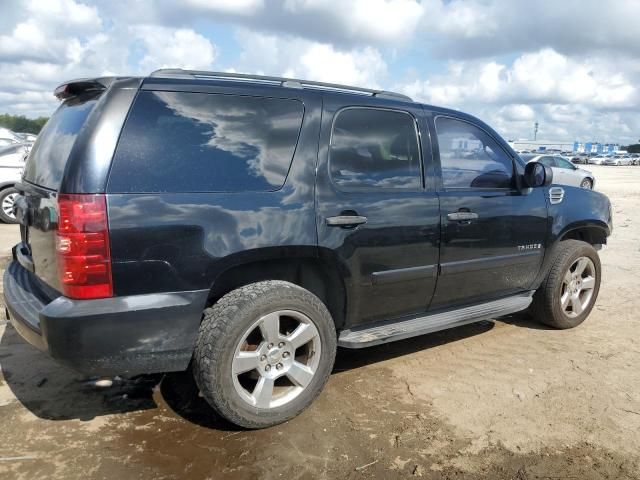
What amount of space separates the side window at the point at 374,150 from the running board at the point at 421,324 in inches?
36.3

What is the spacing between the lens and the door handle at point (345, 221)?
3.06 metres

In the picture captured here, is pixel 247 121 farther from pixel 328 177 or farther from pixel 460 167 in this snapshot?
pixel 460 167

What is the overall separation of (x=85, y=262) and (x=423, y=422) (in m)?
2.07

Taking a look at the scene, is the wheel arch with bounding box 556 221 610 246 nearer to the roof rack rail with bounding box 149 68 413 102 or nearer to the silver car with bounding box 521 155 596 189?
the roof rack rail with bounding box 149 68 413 102

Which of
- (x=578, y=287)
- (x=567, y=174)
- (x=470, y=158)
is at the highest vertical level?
(x=470, y=158)

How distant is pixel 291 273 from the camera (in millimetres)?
3158

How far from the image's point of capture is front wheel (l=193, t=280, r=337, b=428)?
274cm

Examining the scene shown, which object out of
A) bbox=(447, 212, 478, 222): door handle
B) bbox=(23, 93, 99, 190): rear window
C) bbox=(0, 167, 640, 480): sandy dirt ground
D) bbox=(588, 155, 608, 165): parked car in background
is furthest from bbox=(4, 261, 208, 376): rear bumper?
bbox=(588, 155, 608, 165): parked car in background

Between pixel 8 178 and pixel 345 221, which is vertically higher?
pixel 8 178

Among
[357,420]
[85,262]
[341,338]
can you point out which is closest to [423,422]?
[357,420]

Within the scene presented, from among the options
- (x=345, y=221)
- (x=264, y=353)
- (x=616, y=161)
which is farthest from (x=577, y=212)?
(x=616, y=161)

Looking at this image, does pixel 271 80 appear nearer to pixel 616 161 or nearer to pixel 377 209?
pixel 377 209

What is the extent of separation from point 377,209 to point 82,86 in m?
1.81

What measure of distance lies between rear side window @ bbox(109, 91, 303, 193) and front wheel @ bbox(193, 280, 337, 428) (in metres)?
0.63
